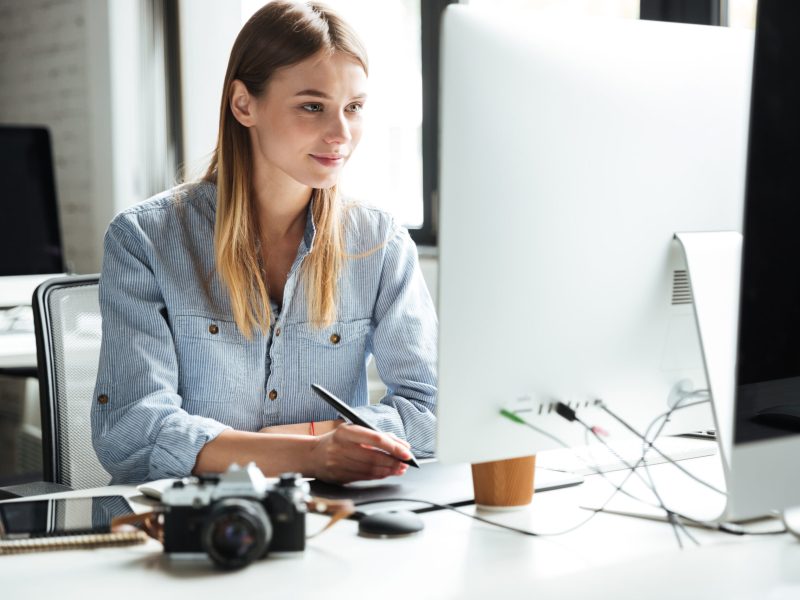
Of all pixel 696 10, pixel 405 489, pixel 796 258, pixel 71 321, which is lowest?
pixel 405 489

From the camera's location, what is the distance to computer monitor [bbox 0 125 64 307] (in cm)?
296

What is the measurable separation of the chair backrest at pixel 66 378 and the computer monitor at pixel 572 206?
0.88m

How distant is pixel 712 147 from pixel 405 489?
0.49m

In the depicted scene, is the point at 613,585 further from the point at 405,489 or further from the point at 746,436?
the point at 405,489

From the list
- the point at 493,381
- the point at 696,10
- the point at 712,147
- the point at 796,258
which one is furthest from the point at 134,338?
the point at 696,10

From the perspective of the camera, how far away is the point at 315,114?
4.88 ft

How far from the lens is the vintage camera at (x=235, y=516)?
825 millimetres

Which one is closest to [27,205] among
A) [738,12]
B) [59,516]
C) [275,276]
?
[275,276]

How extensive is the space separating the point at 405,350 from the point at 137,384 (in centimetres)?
40

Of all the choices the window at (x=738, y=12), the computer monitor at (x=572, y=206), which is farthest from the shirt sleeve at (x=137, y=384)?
the window at (x=738, y=12)

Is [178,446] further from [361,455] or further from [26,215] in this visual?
[26,215]

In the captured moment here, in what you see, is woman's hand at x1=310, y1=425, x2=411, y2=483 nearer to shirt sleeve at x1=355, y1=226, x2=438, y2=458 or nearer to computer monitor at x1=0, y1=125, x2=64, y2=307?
shirt sleeve at x1=355, y1=226, x2=438, y2=458

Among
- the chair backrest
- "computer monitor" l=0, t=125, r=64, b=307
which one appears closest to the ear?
the chair backrest

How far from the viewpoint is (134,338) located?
1.36m
